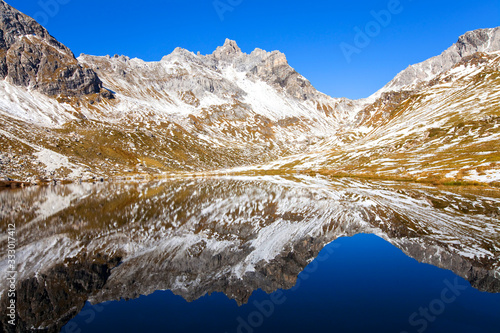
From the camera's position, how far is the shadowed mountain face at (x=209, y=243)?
83.5 ft

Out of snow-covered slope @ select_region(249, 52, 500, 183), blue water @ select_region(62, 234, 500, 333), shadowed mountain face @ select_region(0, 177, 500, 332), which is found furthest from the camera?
snow-covered slope @ select_region(249, 52, 500, 183)

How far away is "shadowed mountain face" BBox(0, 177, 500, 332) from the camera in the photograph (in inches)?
1002

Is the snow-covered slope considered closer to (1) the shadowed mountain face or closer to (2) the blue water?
(1) the shadowed mountain face

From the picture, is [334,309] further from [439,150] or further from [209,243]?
[439,150]

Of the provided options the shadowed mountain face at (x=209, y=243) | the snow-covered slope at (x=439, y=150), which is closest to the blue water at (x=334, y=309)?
the shadowed mountain face at (x=209, y=243)

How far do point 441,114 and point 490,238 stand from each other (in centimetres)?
18091

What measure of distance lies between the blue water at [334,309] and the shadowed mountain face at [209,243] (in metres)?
1.53

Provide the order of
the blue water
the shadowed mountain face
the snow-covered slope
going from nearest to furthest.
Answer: the blue water
the shadowed mountain face
the snow-covered slope

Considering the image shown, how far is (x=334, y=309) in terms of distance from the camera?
68.6 ft

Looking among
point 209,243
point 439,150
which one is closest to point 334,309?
point 209,243

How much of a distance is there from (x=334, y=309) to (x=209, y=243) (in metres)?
19.8

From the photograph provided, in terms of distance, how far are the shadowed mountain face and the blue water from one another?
5.03ft

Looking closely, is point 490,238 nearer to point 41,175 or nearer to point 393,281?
point 393,281

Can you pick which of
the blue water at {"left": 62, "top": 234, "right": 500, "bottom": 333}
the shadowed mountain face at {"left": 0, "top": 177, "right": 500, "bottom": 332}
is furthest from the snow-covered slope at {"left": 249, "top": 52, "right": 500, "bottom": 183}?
the blue water at {"left": 62, "top": 234, "right": 500, "bottom": 333}
